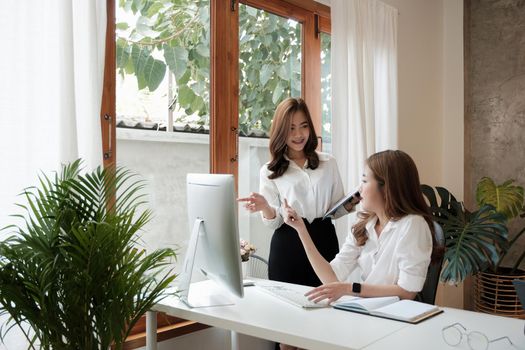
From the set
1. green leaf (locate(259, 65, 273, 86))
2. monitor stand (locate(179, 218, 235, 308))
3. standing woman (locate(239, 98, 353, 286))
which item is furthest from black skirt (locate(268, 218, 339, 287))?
green leaf (locate(259, 65, 273, 86))

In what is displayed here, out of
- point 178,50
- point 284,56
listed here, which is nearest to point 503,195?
point 284,56

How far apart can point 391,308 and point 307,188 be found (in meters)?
1.09

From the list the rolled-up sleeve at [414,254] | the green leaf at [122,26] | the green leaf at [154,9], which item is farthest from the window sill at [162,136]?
the rolled-up sleeve at [414,254]

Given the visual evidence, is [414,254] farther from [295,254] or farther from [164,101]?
[164,101]

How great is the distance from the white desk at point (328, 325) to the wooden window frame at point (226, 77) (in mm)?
639

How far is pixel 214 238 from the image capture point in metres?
1.89

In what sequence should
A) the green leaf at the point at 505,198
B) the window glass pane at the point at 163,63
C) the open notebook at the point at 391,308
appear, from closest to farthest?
1. the open notebook at the point at 391,308
2. the window glass pane at the point at 163,63
3. the green leaf at the point at 505,198

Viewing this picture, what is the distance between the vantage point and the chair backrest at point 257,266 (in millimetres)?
3038

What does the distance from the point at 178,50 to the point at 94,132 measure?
846mm

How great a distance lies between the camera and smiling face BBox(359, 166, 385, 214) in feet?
6.91

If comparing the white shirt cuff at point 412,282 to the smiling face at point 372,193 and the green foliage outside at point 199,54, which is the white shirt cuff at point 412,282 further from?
the green foliage outside at point 199,54

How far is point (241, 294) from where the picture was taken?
1818mm

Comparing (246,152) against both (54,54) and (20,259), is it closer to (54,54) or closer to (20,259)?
(54,54)

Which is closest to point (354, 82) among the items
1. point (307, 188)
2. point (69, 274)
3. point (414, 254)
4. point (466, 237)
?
point (307, 188)
